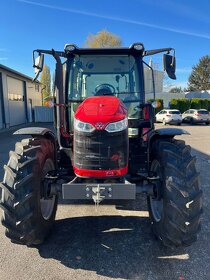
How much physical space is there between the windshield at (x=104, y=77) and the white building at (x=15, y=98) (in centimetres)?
1695

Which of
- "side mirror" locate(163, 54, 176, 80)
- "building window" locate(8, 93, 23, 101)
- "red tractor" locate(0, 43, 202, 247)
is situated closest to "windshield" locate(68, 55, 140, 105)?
"red tractor" locate(0, 43, 202, 247)

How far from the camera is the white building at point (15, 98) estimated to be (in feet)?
65.9

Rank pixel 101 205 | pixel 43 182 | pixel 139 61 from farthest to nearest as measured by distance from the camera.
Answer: pixel 101 205, pixel 139 61, pixel 43 182

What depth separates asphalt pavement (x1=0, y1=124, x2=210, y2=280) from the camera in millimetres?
2895

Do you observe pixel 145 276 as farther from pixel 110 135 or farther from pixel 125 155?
pixel 110 135

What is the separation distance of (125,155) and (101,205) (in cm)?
188

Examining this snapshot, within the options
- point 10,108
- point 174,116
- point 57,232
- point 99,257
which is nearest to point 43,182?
point 57,232

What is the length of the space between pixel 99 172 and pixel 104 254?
1.02 meters

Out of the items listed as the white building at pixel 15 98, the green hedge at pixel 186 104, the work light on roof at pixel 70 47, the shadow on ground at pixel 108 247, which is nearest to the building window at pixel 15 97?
the white building at pixel 15 98

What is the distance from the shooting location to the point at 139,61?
4.21m

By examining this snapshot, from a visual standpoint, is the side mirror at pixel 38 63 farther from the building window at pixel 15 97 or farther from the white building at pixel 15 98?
the building window at pixel 15 97

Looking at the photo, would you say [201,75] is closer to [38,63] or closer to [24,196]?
[38,63]

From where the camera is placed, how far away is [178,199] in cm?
301

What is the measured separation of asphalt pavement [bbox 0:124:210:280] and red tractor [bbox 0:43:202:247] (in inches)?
8.5
